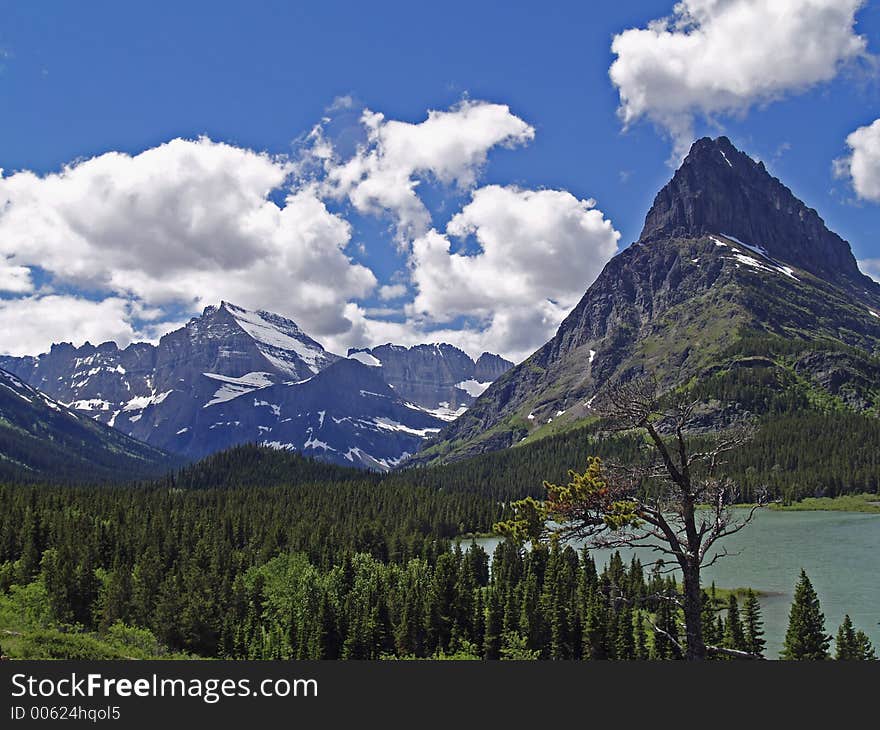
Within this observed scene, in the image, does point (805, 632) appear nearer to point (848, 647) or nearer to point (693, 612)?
point (848, 647)

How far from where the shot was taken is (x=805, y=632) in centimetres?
6294

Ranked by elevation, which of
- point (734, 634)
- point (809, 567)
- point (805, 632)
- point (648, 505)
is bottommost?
point (809, 567)

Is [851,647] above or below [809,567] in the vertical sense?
above

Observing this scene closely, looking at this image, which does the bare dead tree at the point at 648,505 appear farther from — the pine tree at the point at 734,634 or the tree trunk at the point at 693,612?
the pine tree at the point at 734,634

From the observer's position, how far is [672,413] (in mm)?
26078

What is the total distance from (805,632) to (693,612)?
157 feet

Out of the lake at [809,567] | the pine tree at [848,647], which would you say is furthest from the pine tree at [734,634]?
Answer: the pine tree at [848,647]

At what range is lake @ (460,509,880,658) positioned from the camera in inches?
3376

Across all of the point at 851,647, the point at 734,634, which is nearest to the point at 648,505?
the point at 851,647

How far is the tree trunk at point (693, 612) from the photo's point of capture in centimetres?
2453

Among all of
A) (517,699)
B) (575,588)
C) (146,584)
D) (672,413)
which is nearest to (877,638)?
(575,588)

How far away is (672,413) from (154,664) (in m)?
19.7

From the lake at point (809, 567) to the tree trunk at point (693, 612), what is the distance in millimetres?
33243

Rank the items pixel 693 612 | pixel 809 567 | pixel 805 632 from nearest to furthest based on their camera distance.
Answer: pixel 693 612 → pixel 805 632 → pixel 809 567
